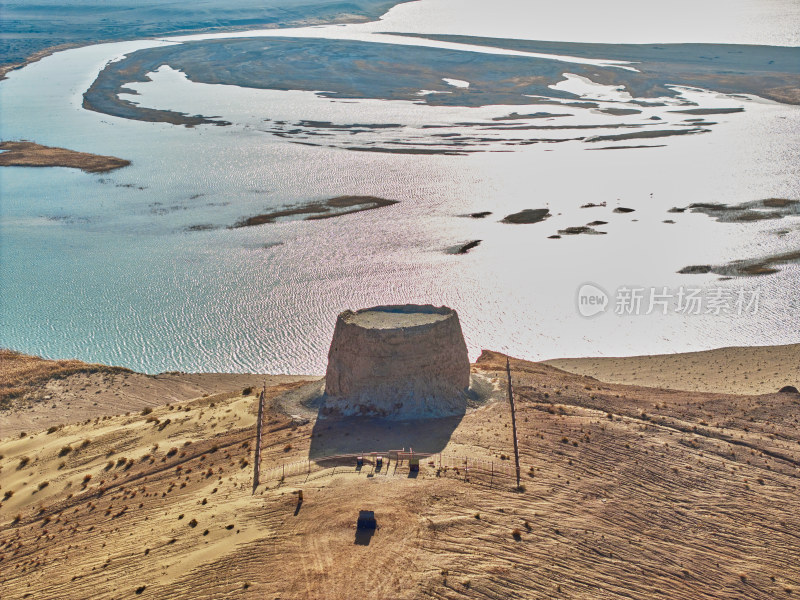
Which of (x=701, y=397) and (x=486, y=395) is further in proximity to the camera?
(x=701, y=397)

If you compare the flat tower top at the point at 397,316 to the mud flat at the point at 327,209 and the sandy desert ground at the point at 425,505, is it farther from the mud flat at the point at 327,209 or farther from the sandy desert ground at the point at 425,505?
the mud flat at the point at 327,209

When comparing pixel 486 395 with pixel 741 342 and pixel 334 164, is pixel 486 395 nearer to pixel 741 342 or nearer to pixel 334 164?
pixel 741 342

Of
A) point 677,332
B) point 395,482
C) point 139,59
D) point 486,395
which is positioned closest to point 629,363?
point 677,332

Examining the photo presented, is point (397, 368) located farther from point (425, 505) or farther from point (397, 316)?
point (425, 505)

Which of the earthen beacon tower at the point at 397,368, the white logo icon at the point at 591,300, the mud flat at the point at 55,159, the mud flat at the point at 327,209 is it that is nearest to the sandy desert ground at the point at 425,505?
the earthen beacon tower at the point at 397,368

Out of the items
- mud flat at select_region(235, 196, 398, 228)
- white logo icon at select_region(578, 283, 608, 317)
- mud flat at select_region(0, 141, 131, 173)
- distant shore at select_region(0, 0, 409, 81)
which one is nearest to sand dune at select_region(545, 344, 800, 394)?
white logo icon at select_region(578, 283, 608, 317)

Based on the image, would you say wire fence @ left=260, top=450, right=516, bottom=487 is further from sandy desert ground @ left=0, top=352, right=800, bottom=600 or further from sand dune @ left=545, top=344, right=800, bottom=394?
sand dune @ left=545, top=344, right=800, bottom=394

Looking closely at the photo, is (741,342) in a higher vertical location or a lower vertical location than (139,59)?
lower
